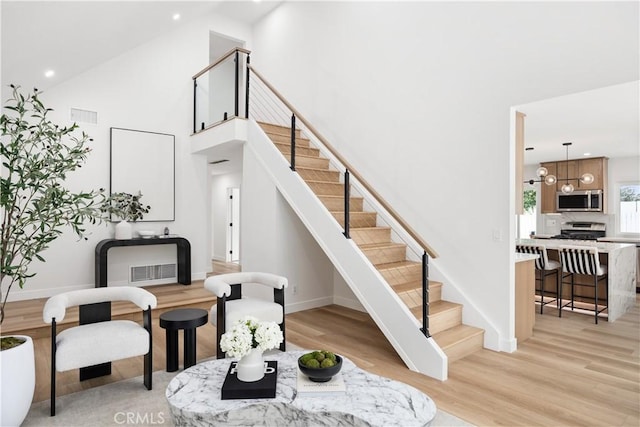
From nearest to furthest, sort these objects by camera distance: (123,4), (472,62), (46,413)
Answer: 1. (46,413)
2. (123,4)
3. (472,62)

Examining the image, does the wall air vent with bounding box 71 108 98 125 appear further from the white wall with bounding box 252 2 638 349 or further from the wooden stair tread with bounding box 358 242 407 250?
the wooden stair tread with bounding box 358 242 407 250

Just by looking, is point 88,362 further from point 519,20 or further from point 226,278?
point 519,20

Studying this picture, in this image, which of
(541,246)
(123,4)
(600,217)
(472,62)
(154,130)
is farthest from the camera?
(600,217)

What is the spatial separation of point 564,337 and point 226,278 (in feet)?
12.4

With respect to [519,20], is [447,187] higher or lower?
lower

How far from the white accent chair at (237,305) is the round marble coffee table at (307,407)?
1117mm

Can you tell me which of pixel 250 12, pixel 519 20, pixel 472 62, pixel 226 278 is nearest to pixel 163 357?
pixel 226 278

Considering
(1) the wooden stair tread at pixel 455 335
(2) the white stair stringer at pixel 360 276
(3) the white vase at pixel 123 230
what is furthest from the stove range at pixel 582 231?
(3) the white vase at pixel 123 230

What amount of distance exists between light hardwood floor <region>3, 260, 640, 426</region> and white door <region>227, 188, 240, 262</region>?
4877mm

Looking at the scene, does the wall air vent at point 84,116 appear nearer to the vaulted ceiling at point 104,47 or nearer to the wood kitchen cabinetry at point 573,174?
the vaulted ceiling at point 104,47

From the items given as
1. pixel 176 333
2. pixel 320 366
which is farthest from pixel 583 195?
pixel 176 333

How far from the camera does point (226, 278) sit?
12.8 ft

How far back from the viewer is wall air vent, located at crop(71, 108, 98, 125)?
5.89m

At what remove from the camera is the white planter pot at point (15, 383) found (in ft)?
7.72
